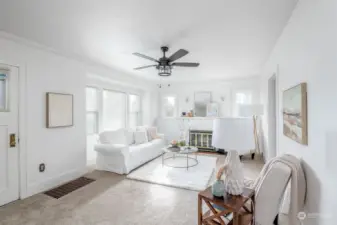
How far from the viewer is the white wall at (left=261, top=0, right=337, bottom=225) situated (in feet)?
3.93

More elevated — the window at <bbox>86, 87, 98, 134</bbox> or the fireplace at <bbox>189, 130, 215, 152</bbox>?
the window at <bbox>86, 87, 98, 134</bbox>

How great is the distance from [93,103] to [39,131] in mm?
1846

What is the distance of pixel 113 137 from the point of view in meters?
4.26

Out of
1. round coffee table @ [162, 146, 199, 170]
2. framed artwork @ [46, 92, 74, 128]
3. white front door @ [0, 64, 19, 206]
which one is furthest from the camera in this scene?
round coffee table @ [162, 146, 199, 170]

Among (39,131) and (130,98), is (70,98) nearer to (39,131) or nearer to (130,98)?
(39,131)

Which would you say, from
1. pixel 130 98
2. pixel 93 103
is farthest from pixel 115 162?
pixel 130 98

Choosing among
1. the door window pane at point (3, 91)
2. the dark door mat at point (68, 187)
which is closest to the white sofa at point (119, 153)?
the dark door mat at point (68, 187)

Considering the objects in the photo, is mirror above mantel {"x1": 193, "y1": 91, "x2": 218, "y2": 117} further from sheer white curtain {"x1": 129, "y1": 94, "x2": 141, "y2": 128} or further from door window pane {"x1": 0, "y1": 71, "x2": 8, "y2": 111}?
door window pane {"x1": 0, "y1": 71, "x2": 8, "y2": 111}

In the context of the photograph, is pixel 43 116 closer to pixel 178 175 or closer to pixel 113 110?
pixel 113 110

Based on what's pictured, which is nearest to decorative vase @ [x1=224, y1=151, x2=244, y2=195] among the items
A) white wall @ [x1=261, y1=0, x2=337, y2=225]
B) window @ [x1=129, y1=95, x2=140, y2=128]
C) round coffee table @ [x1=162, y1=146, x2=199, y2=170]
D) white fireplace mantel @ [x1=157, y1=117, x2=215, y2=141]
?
white wall @ [x1=261, y1=0, x2=337, y2=225]

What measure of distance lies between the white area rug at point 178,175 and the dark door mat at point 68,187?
84 cm

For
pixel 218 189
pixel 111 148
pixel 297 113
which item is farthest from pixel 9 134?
pixel 297 113

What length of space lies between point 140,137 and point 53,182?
7.32ft

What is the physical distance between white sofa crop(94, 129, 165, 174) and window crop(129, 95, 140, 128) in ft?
4.97
